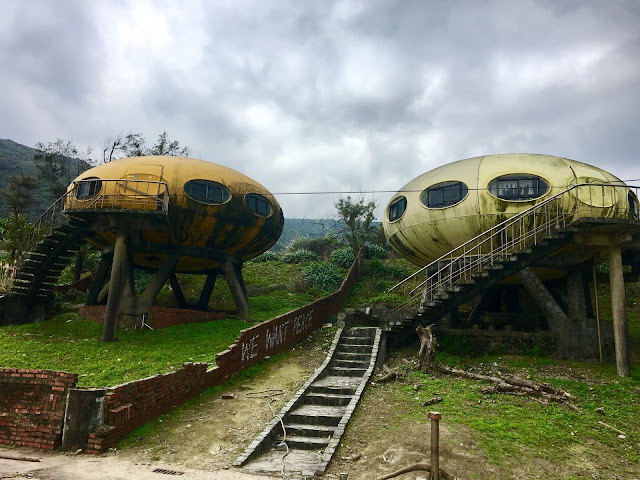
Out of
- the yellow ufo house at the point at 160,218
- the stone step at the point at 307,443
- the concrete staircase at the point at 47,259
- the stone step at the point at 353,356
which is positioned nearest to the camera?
the stone step at the point at 307,443

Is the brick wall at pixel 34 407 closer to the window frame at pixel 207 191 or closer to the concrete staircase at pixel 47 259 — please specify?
the window frame at pixel 207 191

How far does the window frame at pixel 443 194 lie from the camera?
1773 centimetres

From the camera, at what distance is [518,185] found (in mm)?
17172

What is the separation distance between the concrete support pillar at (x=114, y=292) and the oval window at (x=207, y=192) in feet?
10.3

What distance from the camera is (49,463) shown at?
7.34 metres

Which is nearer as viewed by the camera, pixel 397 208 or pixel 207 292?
pixel 397 208

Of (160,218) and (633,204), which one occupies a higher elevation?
(633,204)

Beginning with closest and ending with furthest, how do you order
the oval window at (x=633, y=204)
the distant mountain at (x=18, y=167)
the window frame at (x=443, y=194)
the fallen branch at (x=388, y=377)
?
the fallen branch at (x=388, y=377) < the oval window at (x=633, y=204) < the window frame at (x=443, y=194) < the distant mountain at (x=18, y=167)

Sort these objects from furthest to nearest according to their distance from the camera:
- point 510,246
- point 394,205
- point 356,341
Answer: point 394,205 < point 510,246 < point 356,341

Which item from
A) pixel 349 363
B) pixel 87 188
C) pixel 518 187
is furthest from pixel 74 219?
pixel 518 187

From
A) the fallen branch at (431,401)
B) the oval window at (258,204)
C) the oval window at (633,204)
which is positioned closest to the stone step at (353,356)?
the fallen branch at (431,401)

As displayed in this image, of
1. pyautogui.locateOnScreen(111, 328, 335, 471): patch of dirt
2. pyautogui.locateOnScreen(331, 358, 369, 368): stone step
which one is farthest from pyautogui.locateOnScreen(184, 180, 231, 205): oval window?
pyautogui.locateOnScreen(331, 358, 369, 368): stone step

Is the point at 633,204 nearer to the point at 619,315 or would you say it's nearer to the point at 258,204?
the point at 619,315

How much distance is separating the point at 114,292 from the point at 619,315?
1728 centimetres
